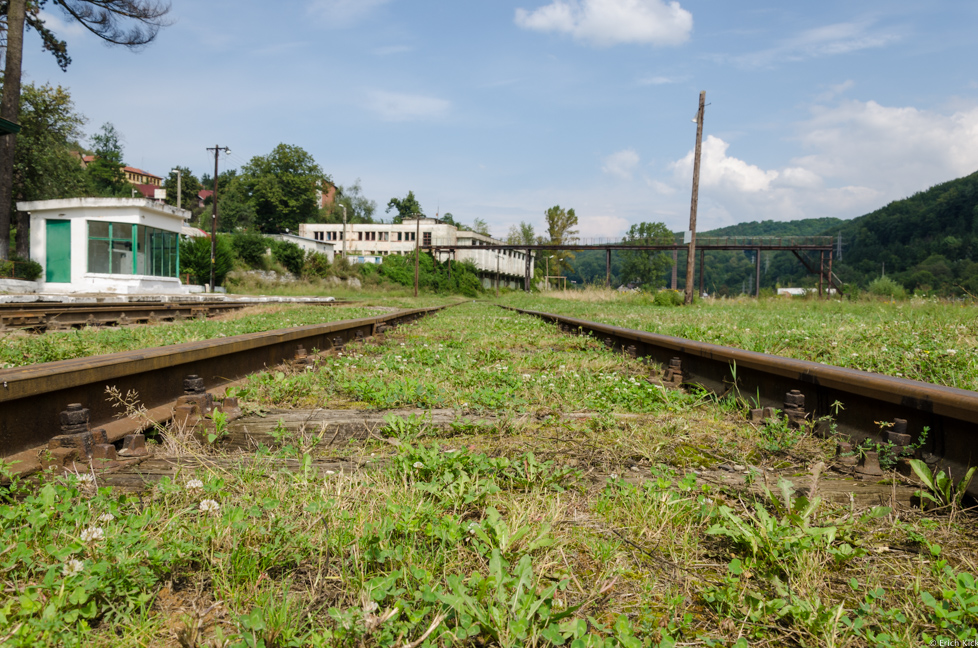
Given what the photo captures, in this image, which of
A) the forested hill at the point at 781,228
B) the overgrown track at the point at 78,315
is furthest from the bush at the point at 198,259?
the forested hill at the point at 781,228

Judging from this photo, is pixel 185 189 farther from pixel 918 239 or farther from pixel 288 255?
pixel 918 239

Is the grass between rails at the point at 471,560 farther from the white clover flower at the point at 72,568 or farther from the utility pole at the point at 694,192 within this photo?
the utility pole at the point at 694,192

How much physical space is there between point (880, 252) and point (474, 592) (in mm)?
114981

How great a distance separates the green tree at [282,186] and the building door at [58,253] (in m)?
62.3

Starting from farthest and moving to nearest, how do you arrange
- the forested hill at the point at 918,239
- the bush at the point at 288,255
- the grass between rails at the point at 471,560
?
the forested hill at the point at 918,239 → the bush at the point at 288,255 → the grass between rails at the point at 471,560

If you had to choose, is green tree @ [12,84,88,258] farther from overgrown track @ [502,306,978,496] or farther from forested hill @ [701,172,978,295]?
forested hill @ [701,172,978,295]

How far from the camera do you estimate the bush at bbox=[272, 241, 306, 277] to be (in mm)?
55219

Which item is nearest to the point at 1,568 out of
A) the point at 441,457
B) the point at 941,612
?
the point at 441,457

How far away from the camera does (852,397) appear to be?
2850 mm

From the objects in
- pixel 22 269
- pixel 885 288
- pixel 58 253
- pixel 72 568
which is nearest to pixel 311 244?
pixel 58 253

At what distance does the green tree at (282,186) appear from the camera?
280 ft

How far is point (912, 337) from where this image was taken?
224 inches

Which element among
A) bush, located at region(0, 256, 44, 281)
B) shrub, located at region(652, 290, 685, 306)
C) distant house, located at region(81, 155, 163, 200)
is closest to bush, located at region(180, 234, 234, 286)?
bush, located at region(0, 256, 44, 281)

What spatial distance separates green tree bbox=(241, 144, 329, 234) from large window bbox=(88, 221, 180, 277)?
6057 centimetres
